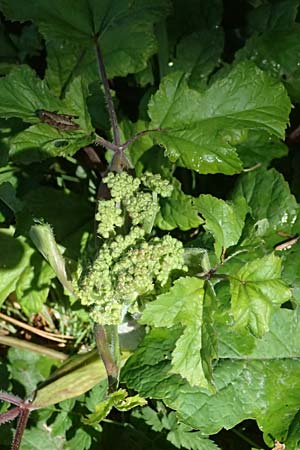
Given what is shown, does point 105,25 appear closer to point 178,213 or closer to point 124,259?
point 178,213

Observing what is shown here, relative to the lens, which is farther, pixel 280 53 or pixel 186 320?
pixel 280 53

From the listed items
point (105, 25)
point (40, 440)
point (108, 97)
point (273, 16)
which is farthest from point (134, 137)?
point (40, 440)

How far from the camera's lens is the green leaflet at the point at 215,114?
2.15 m

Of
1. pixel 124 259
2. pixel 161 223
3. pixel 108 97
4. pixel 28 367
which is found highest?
pixel 108 97

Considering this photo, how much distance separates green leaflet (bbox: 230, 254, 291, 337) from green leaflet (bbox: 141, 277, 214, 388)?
11 centimetres

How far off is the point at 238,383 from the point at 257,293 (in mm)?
417

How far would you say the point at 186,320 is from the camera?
197cm

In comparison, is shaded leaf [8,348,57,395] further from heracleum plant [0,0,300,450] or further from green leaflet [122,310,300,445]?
green leaflet [122,310,300,445]

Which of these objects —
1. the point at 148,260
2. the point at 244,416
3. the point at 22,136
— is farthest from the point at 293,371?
the point at 22,136

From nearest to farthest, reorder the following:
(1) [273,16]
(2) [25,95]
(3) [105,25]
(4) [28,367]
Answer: (2) [25,95]
(3) [105,25]
(1) [273,16]
(4) [28,367]

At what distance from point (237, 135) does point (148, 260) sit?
0.63 meters

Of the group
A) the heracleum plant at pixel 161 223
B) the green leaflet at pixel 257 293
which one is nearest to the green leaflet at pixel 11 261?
the heracleum plant at pixel 161 223

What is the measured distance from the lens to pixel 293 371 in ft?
7.34

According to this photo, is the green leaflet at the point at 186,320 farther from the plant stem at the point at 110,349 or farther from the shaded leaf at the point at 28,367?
the shaded leaf at the point at 28,367
